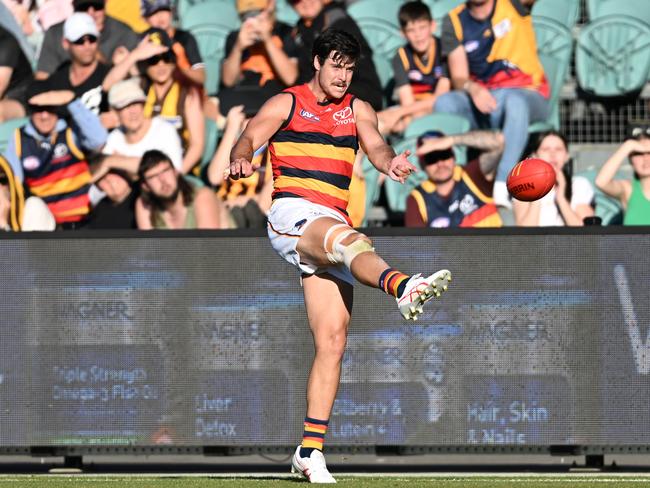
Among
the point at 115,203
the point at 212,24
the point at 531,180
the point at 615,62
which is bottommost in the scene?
the point at 531,180

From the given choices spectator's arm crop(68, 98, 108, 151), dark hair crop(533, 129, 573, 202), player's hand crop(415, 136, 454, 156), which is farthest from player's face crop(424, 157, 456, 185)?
spectator's arm crop(68, 98, 108, 151)

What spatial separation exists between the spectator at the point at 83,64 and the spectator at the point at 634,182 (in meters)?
4.62

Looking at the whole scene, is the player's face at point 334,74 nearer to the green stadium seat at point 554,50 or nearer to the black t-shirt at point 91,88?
the black t-shirt at point 91,88

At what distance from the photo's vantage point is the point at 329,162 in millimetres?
6062

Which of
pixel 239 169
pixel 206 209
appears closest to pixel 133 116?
pixel 206 209

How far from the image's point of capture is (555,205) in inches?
387

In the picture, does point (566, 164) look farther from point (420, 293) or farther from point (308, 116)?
point (420, 293)

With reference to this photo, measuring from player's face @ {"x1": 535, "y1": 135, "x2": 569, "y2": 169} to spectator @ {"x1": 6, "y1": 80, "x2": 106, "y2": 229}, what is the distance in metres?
3.91

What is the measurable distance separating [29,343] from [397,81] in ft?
16.3

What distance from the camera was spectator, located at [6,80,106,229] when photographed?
10.5 metres

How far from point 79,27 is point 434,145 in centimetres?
372

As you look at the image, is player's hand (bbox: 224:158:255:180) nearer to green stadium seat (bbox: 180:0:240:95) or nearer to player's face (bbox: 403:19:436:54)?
player's face (bbox: 403:19:436:54)

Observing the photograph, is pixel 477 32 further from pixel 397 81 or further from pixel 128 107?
pixel 128 107

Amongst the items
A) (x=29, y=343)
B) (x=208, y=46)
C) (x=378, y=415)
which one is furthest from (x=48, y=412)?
(x=208, y=46)
